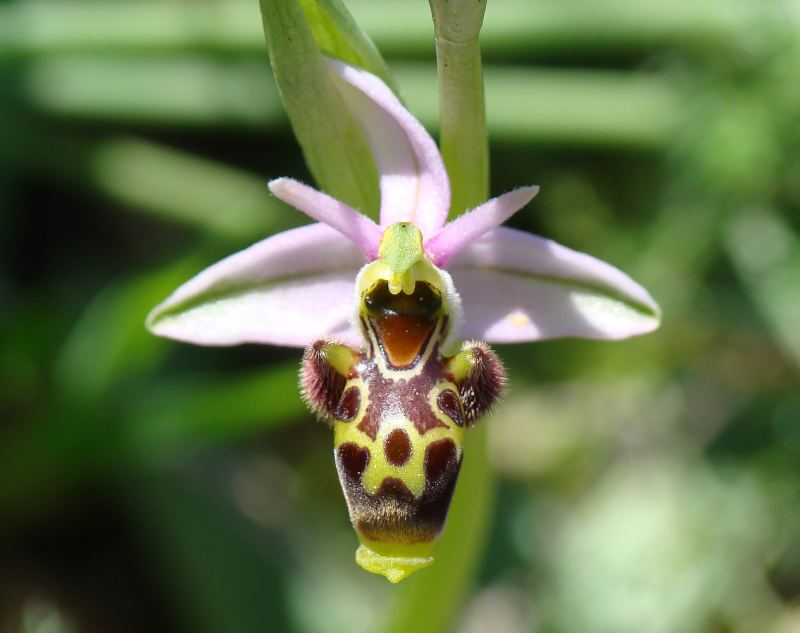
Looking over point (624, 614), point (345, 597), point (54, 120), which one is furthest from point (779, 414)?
point (54, 120)

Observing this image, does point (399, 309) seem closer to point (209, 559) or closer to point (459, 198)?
point (459, 198)

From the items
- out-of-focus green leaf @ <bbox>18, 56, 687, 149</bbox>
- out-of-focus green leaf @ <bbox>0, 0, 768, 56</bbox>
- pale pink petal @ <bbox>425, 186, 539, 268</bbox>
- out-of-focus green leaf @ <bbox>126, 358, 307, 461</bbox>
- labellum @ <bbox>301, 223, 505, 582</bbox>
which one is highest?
pale pink petal @ <bbox>425, 186, 539, 268</bbox>

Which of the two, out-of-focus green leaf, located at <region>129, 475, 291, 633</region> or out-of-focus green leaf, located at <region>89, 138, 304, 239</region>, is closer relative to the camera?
out-of-focus green leaf, located at <region>129, 475, 291, 633</region>

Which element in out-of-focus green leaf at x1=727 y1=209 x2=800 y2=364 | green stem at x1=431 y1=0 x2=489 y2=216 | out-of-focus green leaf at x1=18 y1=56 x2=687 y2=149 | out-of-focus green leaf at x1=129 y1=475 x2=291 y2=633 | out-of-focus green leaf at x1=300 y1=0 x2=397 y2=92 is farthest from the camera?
out-of-focus green leaf at x1=18 y1=56 x2=687 y2=149

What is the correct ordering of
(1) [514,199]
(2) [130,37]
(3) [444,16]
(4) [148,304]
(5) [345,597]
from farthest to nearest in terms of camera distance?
1. (2) [130,37]
2. (5) [345,597]
3. (4) [148,304]
4. (1) [514,199]
5. (3) [444,16]

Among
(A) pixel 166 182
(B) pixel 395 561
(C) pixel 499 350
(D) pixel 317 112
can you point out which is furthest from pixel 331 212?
(A) pixel 166 182

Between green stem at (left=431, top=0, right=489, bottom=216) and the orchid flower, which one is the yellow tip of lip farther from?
green stem at (left=431, top=0, right=489, bottom=216)

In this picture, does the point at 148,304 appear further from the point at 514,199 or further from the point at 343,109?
the point at 514,199

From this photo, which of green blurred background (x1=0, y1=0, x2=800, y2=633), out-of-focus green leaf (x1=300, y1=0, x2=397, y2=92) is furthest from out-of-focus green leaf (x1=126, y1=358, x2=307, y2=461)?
out-of-focus green leaf (x1=300, y1=0, x2=397, y2=92)

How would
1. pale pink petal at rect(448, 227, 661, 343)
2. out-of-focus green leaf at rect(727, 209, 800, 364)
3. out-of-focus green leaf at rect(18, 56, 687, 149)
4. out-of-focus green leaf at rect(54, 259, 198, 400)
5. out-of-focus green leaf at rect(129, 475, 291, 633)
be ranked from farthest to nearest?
out-of-focus green leaf at rect(18, 56, 687, 149) → out-of-focus green leaf at rect(727, 209, 800, 364) → out-of-focus green leaf at rect(129, 475, 291, 633) → out-of-focus green leaf at rect(54, 259, 198, 400) → pale pink petal at rect(448, 227, 661, 343)
